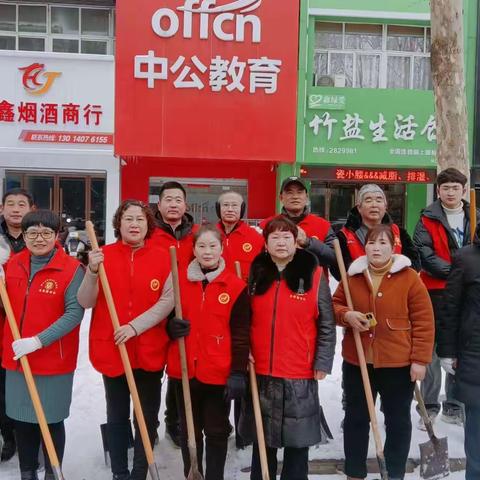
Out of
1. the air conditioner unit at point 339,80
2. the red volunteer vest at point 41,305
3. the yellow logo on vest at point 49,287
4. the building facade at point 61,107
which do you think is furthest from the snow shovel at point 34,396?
the air conditioner unit at point 339,80

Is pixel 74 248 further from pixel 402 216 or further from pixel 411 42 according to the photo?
pixel 411 42

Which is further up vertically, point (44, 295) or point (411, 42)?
point (411, 42)

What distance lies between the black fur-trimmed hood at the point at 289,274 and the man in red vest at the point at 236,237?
677mm

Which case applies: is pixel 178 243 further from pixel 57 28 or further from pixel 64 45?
pixel 57 28

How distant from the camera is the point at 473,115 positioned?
37.6ft

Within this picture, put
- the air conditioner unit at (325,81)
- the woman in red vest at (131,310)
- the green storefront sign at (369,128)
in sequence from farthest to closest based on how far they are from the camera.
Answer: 1. the air conditioner unit at (325,81)
2. the green storefront sign at (369,128)
3. the woman in red vest at (131,310)

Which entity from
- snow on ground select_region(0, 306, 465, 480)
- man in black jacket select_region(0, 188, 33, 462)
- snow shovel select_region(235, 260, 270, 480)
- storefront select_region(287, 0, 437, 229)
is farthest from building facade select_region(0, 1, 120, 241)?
snow shovel select_region(235, 260, 270, 480)

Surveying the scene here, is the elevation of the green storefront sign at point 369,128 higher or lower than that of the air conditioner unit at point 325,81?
lower

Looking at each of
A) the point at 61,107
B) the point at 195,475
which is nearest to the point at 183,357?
the point at 195,475

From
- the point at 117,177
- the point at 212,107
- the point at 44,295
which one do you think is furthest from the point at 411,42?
the point at 44,295

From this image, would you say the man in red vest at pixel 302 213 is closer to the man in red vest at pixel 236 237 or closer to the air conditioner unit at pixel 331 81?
the man in red vest at pixel 236 237

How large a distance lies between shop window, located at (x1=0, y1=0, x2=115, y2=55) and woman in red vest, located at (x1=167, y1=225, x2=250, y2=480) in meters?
10.5

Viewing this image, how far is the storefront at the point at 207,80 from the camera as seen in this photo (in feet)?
34.7

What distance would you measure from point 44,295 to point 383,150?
9.72 m
